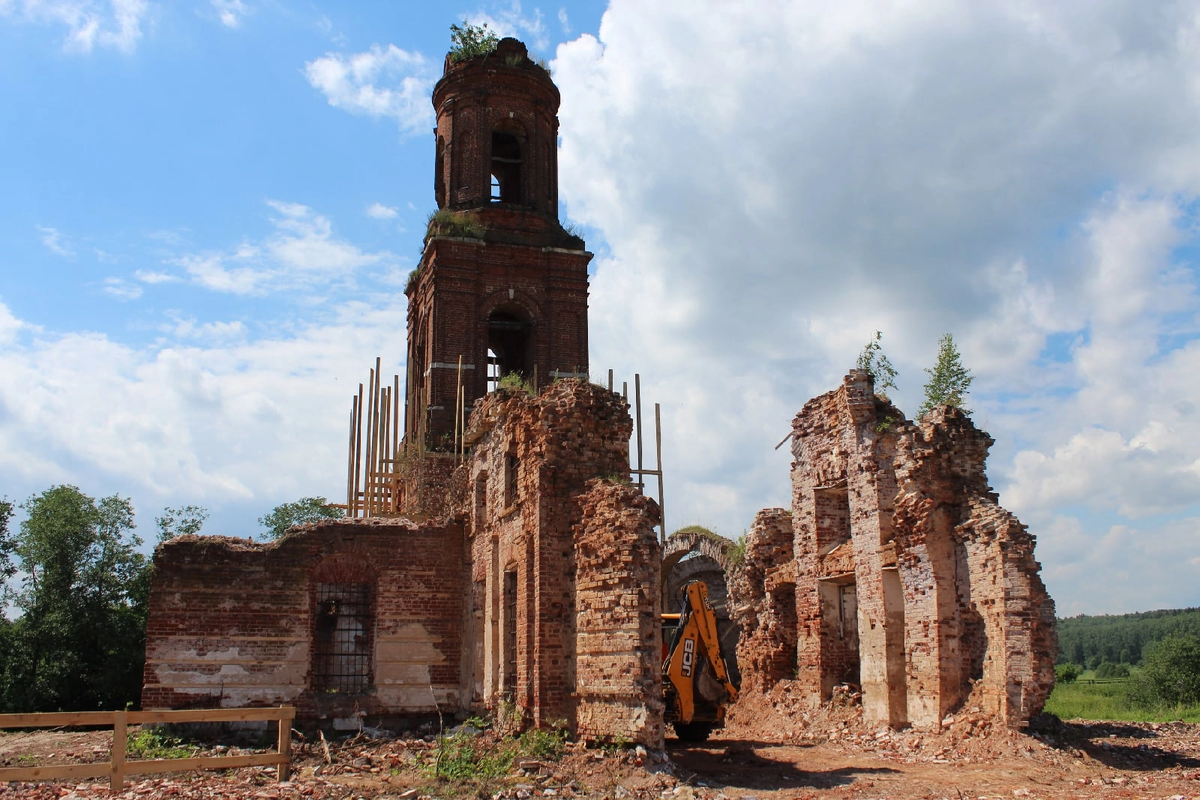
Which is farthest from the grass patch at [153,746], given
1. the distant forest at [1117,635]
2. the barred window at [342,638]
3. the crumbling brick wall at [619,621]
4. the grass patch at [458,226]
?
the distant forest at [1117,635]

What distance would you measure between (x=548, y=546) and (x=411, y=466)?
10775 millimetres

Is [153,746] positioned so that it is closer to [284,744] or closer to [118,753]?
A: [284,744]

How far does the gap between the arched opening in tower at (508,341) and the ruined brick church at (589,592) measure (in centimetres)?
685

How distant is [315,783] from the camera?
10.6m

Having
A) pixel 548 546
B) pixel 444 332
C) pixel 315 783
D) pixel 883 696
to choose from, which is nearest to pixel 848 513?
pixel 883 696

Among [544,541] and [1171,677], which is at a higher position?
[544,541]

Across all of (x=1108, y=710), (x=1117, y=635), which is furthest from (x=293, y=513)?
(x=1117, y=635)

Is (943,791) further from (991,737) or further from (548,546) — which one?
(548,546)

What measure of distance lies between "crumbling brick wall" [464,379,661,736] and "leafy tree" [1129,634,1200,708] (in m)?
16.7

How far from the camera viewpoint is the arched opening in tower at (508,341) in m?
27.0

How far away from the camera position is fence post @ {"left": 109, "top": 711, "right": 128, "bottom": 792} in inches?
385

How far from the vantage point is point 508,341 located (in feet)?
92.8

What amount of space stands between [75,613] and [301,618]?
→ 10.9 metres

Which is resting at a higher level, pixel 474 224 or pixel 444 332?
pixel 474 224
